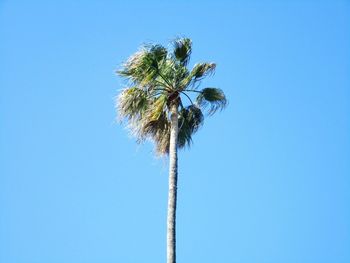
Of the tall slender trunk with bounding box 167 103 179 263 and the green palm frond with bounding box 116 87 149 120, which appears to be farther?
→ the green palm frond with bounding box 116 87 149 120

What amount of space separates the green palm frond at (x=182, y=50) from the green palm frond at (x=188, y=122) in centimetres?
143

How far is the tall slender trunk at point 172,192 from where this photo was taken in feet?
61.3

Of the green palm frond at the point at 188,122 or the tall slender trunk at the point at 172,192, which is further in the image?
the green palm frond at the point at 188,122

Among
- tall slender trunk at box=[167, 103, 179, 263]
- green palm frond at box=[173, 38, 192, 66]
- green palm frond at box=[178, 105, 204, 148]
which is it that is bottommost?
tall slender trunk at box=[167, 103, 179, 263]

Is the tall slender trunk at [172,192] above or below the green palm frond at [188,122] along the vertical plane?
below

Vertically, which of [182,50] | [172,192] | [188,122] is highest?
[182,50]

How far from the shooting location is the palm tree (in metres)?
22.3

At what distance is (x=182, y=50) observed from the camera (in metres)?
23.5

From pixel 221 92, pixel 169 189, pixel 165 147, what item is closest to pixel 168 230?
pixel 169 189

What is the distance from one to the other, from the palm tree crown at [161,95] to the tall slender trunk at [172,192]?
2.03 ft

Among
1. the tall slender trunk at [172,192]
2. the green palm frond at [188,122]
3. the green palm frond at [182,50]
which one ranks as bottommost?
the tall slender trunk at [172,192]

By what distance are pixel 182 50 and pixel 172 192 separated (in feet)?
17.8

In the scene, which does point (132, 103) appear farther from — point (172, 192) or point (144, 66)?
point (172, 192)

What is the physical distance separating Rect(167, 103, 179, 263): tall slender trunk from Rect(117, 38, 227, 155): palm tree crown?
0.62m
